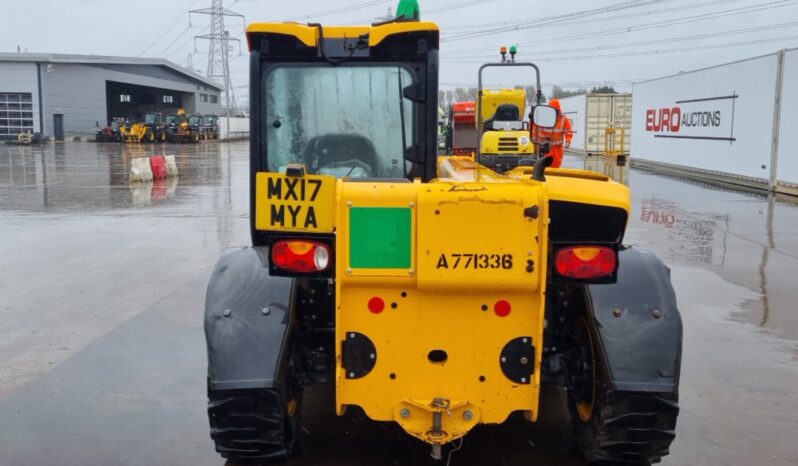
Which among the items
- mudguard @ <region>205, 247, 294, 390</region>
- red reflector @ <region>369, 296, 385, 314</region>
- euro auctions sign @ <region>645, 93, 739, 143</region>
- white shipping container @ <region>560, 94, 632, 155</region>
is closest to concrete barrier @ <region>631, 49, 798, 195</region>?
euro auctions sign @ <region>645, 93, 739, 143</region>

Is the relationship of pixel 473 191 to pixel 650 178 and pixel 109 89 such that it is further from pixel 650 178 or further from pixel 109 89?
pixel 109 89

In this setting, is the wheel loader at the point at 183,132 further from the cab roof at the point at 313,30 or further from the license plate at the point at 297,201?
the license plate at the point at 297,201

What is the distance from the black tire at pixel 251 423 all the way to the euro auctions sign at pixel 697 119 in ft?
73.2

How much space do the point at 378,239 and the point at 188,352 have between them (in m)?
3.63

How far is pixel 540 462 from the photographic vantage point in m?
4.21

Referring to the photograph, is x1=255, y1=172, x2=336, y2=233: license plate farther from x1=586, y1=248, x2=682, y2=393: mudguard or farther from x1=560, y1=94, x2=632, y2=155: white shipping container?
x1=560, y1=94, x2=632, y2=155: white shipping container

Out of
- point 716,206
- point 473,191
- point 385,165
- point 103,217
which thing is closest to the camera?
point 473,191

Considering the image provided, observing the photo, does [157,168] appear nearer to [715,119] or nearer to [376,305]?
[715,119]

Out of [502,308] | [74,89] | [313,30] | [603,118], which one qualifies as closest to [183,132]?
[74,89]

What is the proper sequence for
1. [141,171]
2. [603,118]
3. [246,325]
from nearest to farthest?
[246,325], [141,171], [603,118]

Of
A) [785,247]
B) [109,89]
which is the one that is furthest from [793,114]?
[109,89]

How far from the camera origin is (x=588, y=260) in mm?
3324

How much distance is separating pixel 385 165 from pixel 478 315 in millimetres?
1498

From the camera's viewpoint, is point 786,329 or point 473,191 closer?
point 473,191
